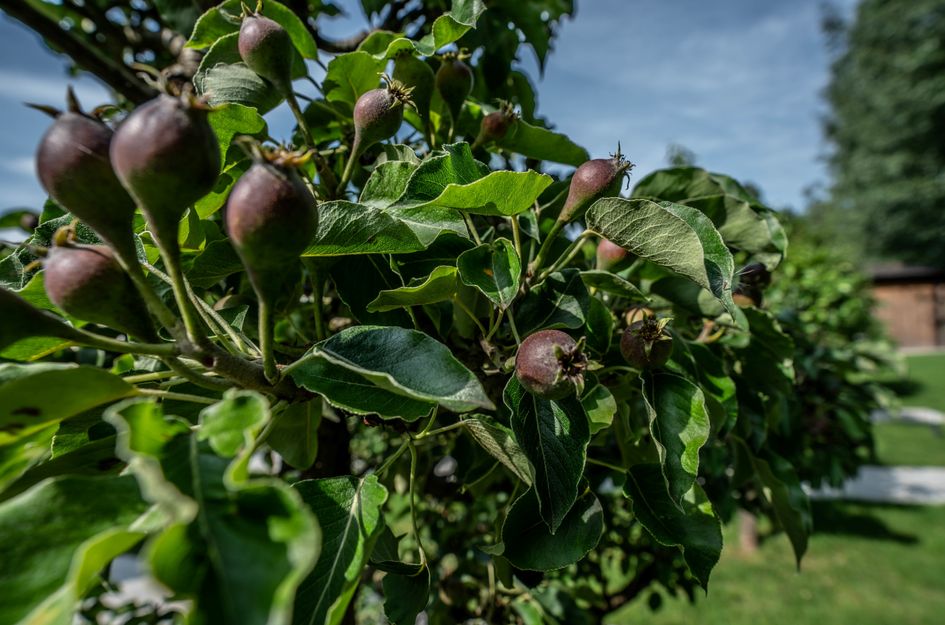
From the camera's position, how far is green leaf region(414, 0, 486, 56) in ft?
3.07

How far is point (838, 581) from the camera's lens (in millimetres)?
4617

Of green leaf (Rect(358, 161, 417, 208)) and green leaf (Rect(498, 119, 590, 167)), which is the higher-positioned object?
green leaf (Rect(498, 119, 590, 167))

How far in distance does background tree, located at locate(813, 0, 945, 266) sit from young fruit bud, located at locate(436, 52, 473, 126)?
28758 mm

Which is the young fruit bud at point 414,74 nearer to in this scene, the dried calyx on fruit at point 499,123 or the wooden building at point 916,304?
the dried calyx on fruit at point 499,123

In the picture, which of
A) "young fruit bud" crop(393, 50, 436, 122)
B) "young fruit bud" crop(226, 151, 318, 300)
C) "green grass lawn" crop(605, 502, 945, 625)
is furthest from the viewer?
"green grass lawn" crop(605, 502, 945, 625)

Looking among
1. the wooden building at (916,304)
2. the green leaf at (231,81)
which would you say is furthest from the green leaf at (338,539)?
the wooden building at (916,304)

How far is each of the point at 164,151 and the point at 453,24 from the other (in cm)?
64

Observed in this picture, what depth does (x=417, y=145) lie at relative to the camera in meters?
1.16

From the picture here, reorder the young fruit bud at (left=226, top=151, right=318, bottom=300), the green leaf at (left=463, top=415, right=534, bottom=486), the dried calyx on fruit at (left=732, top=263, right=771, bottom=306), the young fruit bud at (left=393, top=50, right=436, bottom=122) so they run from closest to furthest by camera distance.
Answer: the young fruit bud at (left=226, top=151, right=318, bottom=300) → the green leaf at (left=463, top=415, right=534, bottom=486) → the young fruit bud at (left=393, top=50, right=436, bottom=122) → the dried calyx on fruit at (left=732, top=263, right=771, bottom=306)

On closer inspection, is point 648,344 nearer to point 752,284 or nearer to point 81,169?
point 752,284

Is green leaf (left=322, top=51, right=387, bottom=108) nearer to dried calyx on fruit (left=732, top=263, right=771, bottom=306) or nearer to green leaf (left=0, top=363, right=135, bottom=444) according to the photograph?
green leaf (left=0, top=363, right=135, bottom=444)

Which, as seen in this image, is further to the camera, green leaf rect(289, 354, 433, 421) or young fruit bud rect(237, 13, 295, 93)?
young fruit bud rect(237, 13, 295, 93)

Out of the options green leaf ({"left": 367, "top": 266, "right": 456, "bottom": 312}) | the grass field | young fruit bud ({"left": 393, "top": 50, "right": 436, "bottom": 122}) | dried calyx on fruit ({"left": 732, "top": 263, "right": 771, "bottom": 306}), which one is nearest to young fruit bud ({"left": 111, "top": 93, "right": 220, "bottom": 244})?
green leaf ({"left": 367, "top": 266, "right": 456, "bottom": 312})

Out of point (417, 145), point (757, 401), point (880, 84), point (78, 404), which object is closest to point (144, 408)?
point (78, 404)
